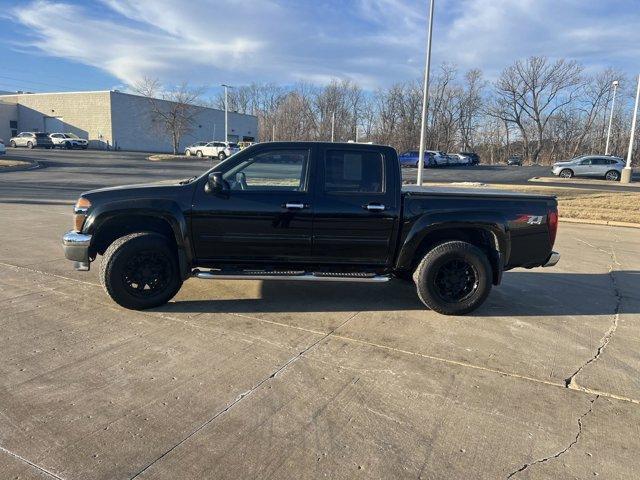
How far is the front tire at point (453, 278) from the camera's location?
508 cm

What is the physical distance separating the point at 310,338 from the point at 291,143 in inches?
83.4

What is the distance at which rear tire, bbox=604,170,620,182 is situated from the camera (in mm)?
32562

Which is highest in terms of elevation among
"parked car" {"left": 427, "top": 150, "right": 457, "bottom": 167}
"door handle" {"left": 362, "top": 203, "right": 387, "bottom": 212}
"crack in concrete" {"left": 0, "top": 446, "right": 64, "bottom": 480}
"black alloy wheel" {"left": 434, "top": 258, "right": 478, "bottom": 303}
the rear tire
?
"parked car" {"left": 427, "top": 150, "right": 457, "bottom": 167}

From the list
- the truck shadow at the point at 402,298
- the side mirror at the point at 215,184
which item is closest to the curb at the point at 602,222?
the truck shadow at the point at 402,298

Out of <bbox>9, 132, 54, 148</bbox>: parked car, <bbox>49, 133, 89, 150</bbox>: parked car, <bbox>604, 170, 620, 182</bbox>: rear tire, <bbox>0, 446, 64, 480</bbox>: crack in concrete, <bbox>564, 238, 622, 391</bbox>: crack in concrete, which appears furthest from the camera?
<bbox>49, 133, 89, 150</bbox>: parked car

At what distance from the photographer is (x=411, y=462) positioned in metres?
2.75

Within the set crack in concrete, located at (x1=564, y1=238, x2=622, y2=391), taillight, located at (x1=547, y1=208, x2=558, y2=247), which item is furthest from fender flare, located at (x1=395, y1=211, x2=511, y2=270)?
crack in concrete, located at (x1=564, y1=238, x2=622, y2=391)

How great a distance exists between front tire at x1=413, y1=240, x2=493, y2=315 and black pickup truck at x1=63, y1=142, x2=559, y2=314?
1cm

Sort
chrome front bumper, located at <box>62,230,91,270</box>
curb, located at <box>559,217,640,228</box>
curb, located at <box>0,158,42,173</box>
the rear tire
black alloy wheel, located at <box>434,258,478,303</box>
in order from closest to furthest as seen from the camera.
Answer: chrome front bumper, located at <box>62,230,91,270</box> < black alloy wheel, located at <box>434,258,478,303</box> < curb, located at <box>559,217,640,228</box> < curb, located at <box>0,158,42,173</box> < the rear tire

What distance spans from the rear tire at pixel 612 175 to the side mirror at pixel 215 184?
34.8m

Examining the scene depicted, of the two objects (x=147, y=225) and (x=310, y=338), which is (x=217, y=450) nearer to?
(x=310, y=338)

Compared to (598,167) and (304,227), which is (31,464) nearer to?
(304,227)

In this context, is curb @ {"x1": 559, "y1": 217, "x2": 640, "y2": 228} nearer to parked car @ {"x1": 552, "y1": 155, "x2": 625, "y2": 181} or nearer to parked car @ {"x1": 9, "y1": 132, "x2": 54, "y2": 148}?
parked car @ {"x1": 552, "y1": 155, "x2": 625, "y2": 181}

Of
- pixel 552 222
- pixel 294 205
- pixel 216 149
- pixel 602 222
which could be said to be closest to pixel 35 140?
pixel 216 149
